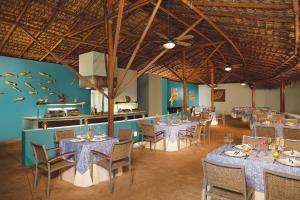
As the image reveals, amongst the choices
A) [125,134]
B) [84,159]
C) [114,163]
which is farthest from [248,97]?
[84,159]

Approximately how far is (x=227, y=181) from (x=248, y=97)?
20438 mm

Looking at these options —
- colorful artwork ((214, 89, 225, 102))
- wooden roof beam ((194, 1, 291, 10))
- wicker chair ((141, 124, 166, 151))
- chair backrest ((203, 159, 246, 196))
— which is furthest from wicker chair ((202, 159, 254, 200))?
colorful artwork ((214, 89, 225, 102))

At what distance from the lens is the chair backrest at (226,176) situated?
2.26 m

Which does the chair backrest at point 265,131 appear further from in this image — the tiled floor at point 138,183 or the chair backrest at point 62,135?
the chair backrest at point 62,135

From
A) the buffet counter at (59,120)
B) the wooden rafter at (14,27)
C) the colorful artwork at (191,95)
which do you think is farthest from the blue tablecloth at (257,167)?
the colorful artwork at (191,95)

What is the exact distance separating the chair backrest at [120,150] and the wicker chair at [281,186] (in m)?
2.25

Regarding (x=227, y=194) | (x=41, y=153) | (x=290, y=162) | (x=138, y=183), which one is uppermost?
(x=290, y=162)

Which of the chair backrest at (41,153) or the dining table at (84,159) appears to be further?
the dining table at (84,159)

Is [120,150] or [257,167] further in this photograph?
[120,150]

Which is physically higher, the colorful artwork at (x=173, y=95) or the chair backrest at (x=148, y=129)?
the colorful artwork at (x=173, y=95)

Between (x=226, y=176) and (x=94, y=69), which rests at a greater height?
(x=94, y=69)

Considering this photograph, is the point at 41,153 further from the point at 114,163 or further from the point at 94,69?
the point at 94,69

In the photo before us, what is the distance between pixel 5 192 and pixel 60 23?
236 inches

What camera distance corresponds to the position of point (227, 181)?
236 centimetres
